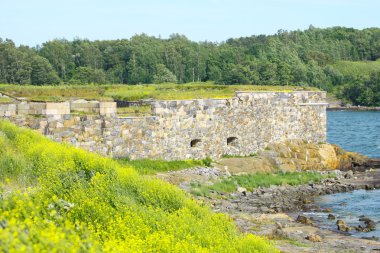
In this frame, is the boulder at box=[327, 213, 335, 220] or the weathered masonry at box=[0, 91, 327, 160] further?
the weathered masonry at box=[0, 91, 327, 160]

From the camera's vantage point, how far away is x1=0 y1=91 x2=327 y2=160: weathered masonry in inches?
882

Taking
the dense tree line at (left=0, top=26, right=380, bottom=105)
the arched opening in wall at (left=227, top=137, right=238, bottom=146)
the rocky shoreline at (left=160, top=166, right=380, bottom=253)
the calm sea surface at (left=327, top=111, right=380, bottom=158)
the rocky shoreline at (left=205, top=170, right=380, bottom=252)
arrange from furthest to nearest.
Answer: the dense tree line at (left=0, top=26, right=380, bottom=105) < the calm sea surface at (left=327, top=111, right=380, bottom=158) < the arched opening in wall at (left=227, top=137, right=238, bottom=146) < the rocky shoreline at (left=160, top=166, right=380, bottom=253) < the rocky shoreline at (left=205, top=170, right=380, bottom=252)

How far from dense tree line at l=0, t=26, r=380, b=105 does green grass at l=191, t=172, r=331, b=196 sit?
28922mm

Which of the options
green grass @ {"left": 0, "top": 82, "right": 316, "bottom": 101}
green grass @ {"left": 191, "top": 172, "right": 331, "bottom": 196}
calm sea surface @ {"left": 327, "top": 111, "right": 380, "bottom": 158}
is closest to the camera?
green grass @ {"left": 191, "top": 172, "right": 331, "bottom": 196}

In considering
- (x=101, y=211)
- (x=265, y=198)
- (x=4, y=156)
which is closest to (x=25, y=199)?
(x=101, y=211)

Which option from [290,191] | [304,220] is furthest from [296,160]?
[304,220]

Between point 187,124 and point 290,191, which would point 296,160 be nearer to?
point 290,191

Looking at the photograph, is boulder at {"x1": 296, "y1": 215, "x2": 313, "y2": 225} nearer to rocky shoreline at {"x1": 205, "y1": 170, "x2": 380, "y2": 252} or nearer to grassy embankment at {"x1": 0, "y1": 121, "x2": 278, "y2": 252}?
rocky shoreline at {"x1": 205, "y1": 170, "x2": 380, "y2": 252}

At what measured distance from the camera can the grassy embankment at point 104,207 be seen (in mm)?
8805

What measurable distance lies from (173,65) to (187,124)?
56375 mm

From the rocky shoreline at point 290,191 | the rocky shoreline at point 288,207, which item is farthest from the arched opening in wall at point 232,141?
the rocky shoreline at point 288,207

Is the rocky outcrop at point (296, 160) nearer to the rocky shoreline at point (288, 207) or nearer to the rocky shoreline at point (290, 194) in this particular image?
the rocky shoreline at point (288, 207)

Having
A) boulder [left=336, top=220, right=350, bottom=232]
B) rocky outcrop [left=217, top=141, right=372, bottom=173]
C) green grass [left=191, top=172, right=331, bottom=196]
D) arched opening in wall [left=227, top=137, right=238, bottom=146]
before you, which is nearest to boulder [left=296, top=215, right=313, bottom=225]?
boulder [left=336, top=220, right=350, bottom=232]

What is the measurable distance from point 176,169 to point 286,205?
4.81 metres
